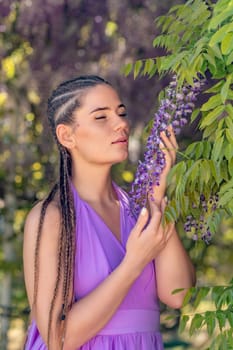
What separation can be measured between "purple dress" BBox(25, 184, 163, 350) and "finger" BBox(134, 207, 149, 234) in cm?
13

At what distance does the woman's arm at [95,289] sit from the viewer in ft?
7.49

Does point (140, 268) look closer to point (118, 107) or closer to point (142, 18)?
point (118, 107)

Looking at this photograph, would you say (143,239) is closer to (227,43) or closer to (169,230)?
(169,230)

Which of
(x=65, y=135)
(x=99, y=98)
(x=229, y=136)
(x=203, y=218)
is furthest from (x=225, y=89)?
(x=65, y=135)

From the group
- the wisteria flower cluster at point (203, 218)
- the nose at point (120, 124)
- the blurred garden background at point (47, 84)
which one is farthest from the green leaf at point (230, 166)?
the blurred garden background at point (47, 84)

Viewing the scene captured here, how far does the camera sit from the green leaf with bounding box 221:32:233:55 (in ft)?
6.36

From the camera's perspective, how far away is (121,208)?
258 centimetres

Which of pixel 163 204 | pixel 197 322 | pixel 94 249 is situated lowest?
pixel 197 322

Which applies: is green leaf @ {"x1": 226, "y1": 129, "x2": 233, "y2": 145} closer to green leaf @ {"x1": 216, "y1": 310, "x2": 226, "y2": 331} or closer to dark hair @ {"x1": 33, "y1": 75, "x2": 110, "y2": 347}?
green leaf @ {"x1": 216, "y1": 310, "x2": 226, "y2": 331}

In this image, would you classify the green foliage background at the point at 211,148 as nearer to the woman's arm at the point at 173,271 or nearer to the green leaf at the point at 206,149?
the green leaf at the point at 206,149

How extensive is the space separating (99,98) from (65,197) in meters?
0.28

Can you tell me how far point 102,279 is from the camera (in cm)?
237

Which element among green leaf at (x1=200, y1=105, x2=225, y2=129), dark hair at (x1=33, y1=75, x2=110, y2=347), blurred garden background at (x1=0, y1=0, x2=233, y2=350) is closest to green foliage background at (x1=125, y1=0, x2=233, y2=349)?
green leaf at (x1=200, y1=105, x2=225, y2=129)

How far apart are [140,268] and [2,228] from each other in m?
3.47
